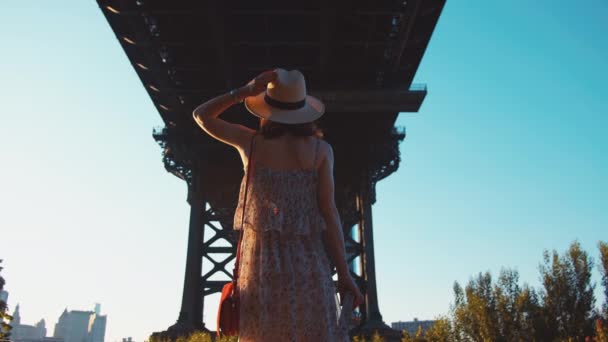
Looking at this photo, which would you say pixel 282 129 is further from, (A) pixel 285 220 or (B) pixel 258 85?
(A) pixel 285 220

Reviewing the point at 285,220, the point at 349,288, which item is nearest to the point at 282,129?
the point at 285,220

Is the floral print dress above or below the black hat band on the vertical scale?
below

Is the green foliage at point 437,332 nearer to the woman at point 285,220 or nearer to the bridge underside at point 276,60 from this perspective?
the bridge underside at point 276,60

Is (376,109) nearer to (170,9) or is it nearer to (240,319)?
(170,9)

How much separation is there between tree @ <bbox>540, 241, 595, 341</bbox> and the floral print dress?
77.6ft

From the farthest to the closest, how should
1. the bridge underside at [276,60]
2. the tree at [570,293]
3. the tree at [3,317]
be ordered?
the tree at [570,293] < the bridge underside at [276,60] < the tree at [3,317]

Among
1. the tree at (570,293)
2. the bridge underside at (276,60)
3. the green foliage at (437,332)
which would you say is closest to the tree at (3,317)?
the bridge underside at (276,60)

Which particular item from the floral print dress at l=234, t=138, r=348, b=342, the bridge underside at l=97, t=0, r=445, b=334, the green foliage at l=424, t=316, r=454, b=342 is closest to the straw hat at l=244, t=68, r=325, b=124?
the floral print dress at l=234, t=138, r=348, b=342

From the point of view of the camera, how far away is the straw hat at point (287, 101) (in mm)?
2680

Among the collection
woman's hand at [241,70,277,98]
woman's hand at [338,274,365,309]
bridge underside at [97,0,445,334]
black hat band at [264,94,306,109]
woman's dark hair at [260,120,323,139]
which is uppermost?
bridge underside at [97,0,445,334]

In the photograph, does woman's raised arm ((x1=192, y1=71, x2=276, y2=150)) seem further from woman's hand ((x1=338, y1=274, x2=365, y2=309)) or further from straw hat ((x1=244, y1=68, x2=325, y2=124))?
woman's hand ((x1=338, y1=274, x2=365, y2=309))

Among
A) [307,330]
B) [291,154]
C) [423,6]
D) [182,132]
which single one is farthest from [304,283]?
[182,132]

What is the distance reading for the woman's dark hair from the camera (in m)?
2.63

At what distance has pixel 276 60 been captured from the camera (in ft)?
57.1
